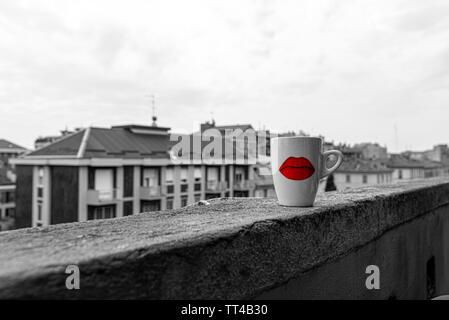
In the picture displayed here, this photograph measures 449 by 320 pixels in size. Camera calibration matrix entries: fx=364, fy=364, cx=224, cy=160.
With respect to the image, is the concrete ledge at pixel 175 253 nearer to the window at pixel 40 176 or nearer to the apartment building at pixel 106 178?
the apartment building at pixel 106 178

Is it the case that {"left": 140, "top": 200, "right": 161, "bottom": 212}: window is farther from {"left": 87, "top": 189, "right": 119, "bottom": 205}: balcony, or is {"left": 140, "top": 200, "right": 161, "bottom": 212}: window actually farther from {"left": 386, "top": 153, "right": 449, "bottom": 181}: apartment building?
{"left": 386, "top": 153, "right": 449, "bottom": 181}: apartment building

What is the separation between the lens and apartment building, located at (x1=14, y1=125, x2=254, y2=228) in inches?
584

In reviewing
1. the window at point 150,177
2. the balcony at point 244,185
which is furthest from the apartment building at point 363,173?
the window at point 150,177

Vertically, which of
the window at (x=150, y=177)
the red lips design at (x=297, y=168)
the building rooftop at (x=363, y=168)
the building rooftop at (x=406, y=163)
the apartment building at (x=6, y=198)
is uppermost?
the building rooftop at (x=406, y=163)

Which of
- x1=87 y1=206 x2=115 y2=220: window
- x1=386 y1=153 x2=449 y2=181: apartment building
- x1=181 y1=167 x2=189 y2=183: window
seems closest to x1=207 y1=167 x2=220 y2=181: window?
x1=181 y1=167 x2=189 y2=183: window

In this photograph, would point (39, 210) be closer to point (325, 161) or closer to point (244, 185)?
point (244, 185)

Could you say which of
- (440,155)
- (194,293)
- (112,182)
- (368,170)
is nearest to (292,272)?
(194,293)

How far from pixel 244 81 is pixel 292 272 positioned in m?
17.8

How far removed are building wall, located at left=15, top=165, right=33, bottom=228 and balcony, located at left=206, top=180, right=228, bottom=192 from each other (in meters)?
8.27

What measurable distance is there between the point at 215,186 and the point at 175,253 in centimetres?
1851

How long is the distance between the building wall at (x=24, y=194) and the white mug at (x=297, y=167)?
1730 cm

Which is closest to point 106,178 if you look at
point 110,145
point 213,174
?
point 110,145

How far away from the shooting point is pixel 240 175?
67.8ft

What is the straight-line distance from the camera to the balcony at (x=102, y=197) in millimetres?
14766
